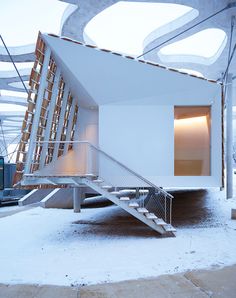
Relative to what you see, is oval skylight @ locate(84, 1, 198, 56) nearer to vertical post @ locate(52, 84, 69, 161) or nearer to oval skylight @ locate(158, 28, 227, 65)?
oval skylight @ locate(158, 28, 227, 65)

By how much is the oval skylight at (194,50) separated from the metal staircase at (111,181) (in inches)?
463

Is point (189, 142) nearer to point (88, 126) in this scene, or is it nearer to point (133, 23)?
point (88, 126)

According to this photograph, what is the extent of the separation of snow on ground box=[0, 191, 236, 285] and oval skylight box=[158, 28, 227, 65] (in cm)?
1313

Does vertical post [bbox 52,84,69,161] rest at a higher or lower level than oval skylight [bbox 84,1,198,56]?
lower

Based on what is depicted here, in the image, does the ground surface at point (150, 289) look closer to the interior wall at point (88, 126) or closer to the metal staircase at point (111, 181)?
the metal staircase at point (111, 181)

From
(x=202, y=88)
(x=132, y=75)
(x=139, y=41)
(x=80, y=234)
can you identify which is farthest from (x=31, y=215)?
(x=139, y=41)

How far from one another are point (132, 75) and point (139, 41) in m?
12.7

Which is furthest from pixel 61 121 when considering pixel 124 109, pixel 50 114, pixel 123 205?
pixel 123 205

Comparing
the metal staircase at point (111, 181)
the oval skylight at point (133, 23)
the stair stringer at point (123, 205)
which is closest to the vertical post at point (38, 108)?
the metal staircase at point (111, 181)

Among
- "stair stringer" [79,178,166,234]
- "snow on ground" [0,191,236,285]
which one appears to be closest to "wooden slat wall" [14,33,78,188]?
"snow on ground" [0,191,236,285]

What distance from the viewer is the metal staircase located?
9.52m

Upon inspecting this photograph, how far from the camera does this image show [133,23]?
2103 centimetres

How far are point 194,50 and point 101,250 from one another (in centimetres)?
1877

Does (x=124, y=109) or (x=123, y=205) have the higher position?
(x=124, y=109)
